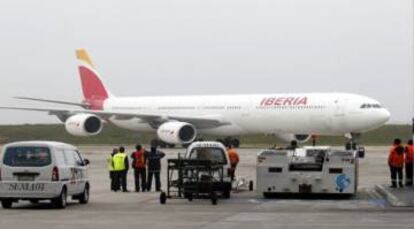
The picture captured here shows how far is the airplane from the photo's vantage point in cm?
4794

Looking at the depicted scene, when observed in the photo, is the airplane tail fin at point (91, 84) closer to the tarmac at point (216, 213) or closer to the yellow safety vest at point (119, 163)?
the yellow safety vest at point (119, 163)

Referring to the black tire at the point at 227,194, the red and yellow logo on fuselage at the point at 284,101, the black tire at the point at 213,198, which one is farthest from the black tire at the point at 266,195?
the red and yellow logo on fuselage at the point at 284,101

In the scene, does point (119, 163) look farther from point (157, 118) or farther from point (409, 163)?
point (157, 118)

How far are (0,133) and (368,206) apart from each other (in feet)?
251

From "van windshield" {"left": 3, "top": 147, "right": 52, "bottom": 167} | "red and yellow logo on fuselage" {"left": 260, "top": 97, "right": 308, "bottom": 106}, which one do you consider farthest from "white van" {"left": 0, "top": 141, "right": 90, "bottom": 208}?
"red and yellow logo on fuselage" {"left": 260, "top": 97, "right": 308, "bottom": 106}

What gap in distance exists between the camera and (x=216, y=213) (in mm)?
18562

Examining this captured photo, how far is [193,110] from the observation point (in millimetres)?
59031

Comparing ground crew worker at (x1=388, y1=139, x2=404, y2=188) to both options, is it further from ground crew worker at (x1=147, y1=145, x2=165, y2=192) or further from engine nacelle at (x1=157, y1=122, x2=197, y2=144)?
engine nacelle at (x1=157, y1=122, x2=197, y2=144)

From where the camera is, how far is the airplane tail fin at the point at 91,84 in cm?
6719

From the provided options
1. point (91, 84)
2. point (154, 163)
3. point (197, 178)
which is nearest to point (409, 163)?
point (154, 163)

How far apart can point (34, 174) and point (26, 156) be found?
549 mm

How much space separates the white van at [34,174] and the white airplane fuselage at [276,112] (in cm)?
2924

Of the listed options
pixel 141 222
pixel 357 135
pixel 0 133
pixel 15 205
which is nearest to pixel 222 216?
pixel 141 222

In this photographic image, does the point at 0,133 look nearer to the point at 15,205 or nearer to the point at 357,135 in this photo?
the point at 357,135
